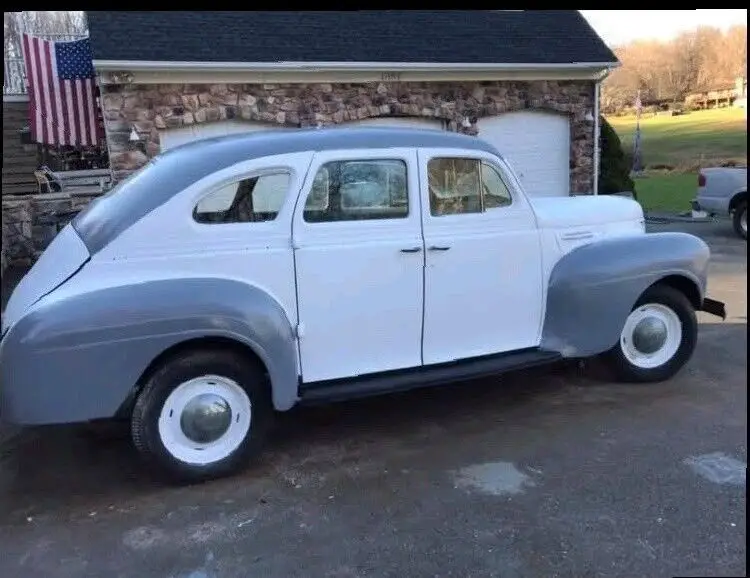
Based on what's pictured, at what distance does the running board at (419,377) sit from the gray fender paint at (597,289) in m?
0.21

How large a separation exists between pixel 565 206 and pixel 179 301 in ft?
9.72

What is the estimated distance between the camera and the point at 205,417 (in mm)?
3992

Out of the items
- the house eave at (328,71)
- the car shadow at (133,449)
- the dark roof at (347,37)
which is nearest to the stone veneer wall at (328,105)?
the house eave at (328,71)

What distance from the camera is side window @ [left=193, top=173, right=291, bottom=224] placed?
13.6ft

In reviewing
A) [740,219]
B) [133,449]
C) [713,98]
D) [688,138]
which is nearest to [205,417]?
[133,449]

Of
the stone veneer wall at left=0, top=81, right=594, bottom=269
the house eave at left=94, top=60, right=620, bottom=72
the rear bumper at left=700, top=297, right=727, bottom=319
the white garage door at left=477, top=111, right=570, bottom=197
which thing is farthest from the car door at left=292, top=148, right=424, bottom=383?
the white garage door at left=477, top=111, right=570, bottom=197

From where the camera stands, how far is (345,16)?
513 inches

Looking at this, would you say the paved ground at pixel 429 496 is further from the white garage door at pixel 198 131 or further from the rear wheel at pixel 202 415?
the white garage door at pixel 198 131

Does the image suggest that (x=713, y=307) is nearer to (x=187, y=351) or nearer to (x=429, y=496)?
(x=429, y=496)

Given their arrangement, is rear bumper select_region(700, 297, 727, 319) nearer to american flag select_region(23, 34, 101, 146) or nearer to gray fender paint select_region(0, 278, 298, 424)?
gray fender paint select_region(0, 278, 298, 424)

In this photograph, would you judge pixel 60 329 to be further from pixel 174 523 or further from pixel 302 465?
pixel 302 465

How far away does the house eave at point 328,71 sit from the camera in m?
10.2

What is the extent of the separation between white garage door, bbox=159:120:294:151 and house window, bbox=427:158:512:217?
6446 millimetres
